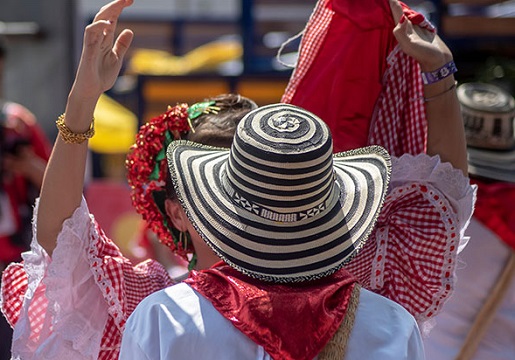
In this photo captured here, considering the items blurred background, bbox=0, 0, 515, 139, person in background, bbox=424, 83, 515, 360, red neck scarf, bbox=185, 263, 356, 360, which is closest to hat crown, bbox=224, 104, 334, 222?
red neck scarf, bbox=185, 263, 356, 360

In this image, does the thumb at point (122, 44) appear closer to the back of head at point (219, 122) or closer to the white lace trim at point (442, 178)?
the back of head at point (219, 122)

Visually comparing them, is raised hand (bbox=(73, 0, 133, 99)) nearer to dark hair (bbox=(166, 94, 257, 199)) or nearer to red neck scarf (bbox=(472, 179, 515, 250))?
dark hair (bbox=(166, 94, 257, 199))

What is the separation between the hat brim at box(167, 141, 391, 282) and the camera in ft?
4.95

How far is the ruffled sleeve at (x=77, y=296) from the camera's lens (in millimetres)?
1812

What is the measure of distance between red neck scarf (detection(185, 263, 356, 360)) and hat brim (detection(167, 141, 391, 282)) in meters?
0.03

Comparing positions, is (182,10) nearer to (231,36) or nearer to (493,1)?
(231,36)

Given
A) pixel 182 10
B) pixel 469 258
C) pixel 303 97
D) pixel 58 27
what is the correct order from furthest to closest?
pixel 182 10
pixel 58 27
pixel 469 258
pixel 303 97

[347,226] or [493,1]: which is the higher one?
[347,226]

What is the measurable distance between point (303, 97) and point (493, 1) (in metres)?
2.42

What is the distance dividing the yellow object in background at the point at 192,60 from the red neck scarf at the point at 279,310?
15.5 feet

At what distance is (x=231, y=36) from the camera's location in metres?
8.58

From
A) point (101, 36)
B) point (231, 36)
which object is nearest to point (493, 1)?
point (101, 36)

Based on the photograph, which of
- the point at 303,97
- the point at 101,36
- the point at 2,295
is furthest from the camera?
the point at 303,97

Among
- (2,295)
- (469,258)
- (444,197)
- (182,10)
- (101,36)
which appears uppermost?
(101,36)
